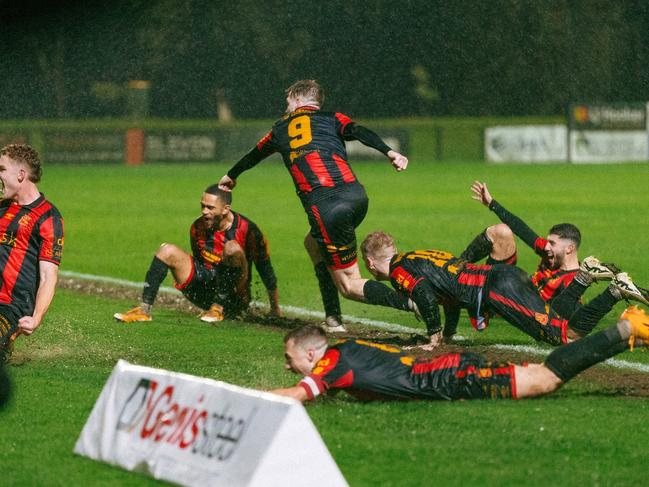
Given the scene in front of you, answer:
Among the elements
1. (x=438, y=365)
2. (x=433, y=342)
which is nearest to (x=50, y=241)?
(x=438, y=365)

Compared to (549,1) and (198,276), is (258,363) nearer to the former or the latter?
(198,276)

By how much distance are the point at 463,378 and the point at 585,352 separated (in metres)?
0.68

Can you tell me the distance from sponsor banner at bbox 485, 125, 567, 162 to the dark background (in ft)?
34.7

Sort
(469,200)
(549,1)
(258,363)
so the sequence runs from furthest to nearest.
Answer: (549,1), (469,200), (258,363)

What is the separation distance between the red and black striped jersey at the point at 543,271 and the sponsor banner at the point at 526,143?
123 ft

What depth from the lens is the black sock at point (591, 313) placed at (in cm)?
909

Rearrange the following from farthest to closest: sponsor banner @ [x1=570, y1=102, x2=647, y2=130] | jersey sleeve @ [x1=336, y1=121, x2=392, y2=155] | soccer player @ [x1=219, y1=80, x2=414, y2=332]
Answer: sponsor banner @ [x1=570, y1=102, x2=647, y2=130] → soccer player @ [x1=219, y1=80, x2=414, y2=332] → jersey sleeve @ [x1=336, y1=121, x2=392, y2=155]

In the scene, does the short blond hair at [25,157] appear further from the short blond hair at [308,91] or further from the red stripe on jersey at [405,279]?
the short blond hair at [308,91]

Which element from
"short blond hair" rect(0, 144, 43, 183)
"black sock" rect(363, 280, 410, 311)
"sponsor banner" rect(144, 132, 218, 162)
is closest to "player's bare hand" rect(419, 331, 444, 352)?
"black sock" rect(363, 280, 410, 311)

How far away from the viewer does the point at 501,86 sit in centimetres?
6103

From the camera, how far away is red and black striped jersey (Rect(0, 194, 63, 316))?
805 centimetres

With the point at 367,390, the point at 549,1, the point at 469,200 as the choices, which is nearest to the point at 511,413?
the point at 367,390

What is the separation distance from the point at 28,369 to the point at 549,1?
53.7 metres

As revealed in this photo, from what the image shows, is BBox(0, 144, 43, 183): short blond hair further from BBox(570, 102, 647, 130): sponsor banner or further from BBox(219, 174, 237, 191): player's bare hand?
BBox(570, 102, 647, 130): sponsor banner
